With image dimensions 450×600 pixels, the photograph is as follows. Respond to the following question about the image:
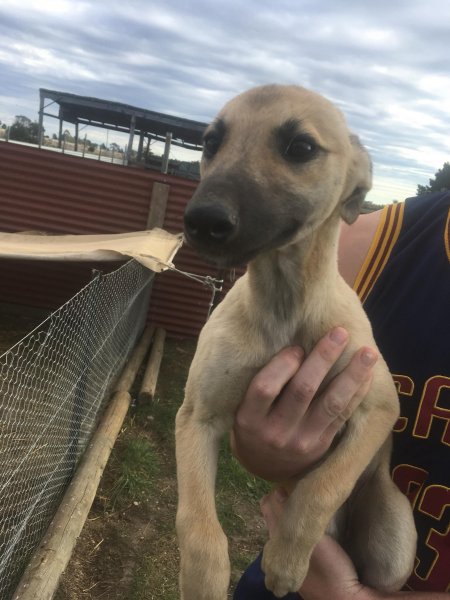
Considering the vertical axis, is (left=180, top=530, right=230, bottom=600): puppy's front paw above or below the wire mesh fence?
above

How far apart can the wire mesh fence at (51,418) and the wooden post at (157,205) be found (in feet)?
12.3

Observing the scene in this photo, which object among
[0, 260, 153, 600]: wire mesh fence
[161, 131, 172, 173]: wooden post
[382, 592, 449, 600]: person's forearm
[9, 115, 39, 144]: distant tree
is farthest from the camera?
[9, 115, 39, 144]: distant tree

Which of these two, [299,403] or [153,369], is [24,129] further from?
[299,403]

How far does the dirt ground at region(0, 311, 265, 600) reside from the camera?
150 inches

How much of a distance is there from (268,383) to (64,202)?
7815 millimetres

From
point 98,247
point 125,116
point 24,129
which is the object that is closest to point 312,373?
point 98,247

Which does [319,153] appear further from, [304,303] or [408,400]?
[408,400]

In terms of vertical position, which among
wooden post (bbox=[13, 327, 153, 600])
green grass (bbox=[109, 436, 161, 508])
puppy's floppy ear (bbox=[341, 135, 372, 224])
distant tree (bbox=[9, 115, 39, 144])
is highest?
puppy's floppy ear (bbox=[341, 135, 372, 224])

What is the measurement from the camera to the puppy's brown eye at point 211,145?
1929mm

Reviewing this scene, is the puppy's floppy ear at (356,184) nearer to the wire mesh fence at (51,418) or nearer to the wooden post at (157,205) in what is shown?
the wire mesh fence at (51,418)

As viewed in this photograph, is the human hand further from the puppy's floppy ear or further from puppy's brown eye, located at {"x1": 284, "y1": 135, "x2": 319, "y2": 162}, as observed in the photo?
puppy's brown eye, located at {"x1": 284, "y1": 135, "x2": 319, "y2": 162}

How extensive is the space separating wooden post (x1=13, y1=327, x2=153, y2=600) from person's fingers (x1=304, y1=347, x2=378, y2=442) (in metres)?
1.97

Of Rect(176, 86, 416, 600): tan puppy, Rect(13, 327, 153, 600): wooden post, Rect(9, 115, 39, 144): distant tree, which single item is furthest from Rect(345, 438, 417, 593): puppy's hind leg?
Rect(9, 115, 39, 144): distant tree

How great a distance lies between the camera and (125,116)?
68.2 feet
